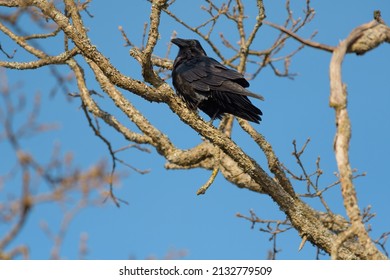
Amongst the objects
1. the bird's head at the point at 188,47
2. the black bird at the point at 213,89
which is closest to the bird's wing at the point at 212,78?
the black bird at the point at 213,89

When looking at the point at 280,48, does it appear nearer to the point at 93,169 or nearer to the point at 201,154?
the point at 201,154

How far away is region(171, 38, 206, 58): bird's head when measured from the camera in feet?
20.2

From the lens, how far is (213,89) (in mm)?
5328

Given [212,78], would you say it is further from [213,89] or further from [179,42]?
[179,42]

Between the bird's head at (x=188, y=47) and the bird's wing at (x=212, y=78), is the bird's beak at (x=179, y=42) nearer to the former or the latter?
the bird's head at (x=188, y=47)

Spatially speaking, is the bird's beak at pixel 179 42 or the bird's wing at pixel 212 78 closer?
the bird's wing at pixel 212 78

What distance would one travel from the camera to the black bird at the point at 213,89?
513cm

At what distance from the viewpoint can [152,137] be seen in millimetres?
5879

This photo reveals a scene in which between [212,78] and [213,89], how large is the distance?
129 mm

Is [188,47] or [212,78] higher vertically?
[188,47]

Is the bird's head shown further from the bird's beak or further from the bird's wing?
the bird's wing

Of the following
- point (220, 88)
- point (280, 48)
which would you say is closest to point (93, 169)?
point (220, 88)

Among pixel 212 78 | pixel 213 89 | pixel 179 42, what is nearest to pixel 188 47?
pixel 179 42
